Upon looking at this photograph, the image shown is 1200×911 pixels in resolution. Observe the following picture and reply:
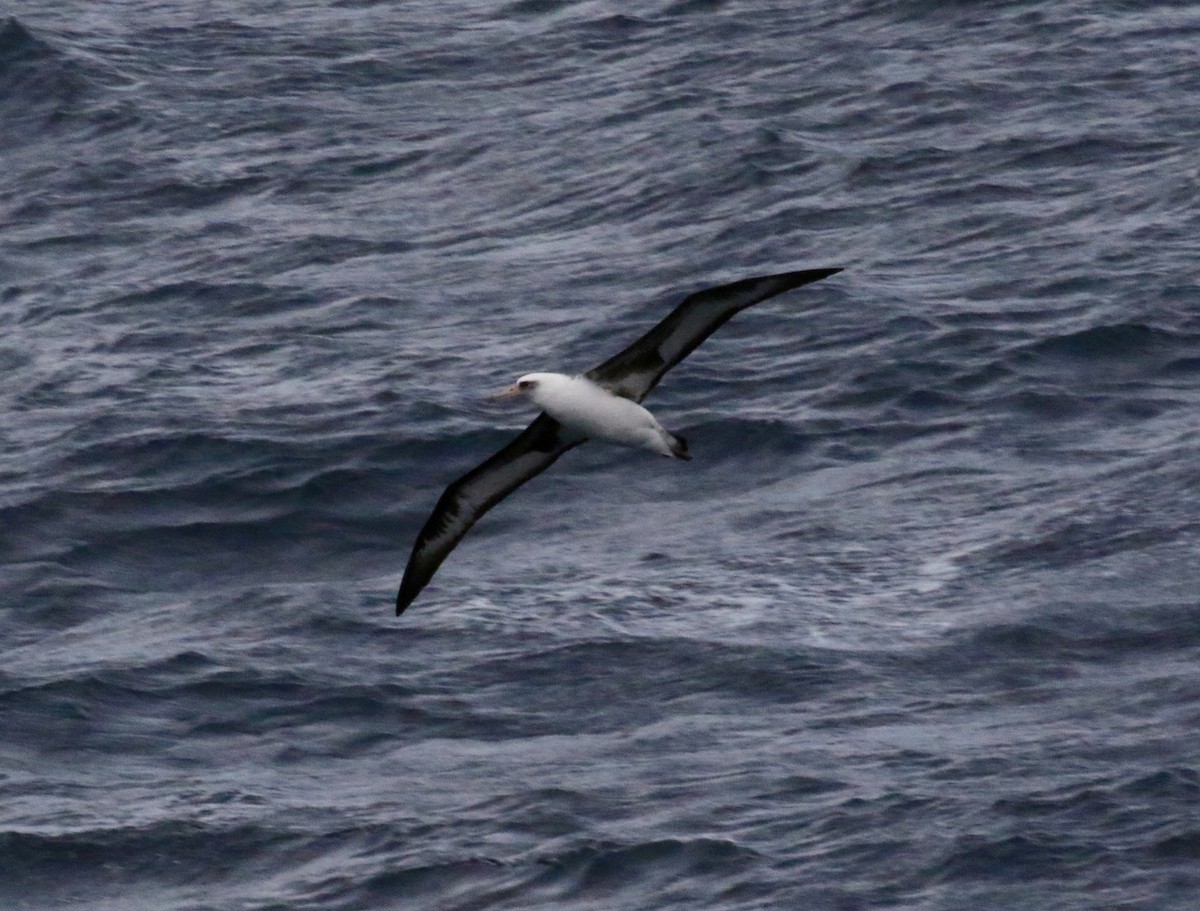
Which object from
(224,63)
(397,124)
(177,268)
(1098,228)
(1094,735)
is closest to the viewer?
(1094,735)

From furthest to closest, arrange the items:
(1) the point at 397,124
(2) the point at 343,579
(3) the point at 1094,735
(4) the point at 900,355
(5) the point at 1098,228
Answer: (1) the point at 397,124
(5) the point at 1098,228
(4) the point at 900,355
(2) the point at 343,579
(3) the point at 1094,735

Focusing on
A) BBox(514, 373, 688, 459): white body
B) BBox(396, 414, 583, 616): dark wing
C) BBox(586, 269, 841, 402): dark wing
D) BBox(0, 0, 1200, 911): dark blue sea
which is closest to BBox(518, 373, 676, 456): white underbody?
BBox(514, 373, 688, 459): white body

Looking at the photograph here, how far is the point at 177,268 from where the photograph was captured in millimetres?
34688

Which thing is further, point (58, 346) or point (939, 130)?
point (939, 130)

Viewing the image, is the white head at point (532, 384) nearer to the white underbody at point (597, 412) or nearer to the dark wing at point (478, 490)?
the white underbody at point (597, 412)

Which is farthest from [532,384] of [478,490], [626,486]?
[626,486]

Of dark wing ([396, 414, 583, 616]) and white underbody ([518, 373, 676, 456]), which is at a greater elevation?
white underbody ([518, 373, 676, 456])

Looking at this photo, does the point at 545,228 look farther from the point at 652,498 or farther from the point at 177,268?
the point at 652,498

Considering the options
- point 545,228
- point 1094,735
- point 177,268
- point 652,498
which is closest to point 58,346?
point 177,268

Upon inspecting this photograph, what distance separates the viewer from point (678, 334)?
754 inches

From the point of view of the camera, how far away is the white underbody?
63.8ft

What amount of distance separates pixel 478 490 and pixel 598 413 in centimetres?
163

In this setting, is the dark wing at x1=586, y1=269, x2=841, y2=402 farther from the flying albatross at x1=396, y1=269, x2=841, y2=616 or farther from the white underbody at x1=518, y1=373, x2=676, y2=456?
the white underbody at x1=518, y1=373, x2=676, y2=456

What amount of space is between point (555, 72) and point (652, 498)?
13.3 meters
